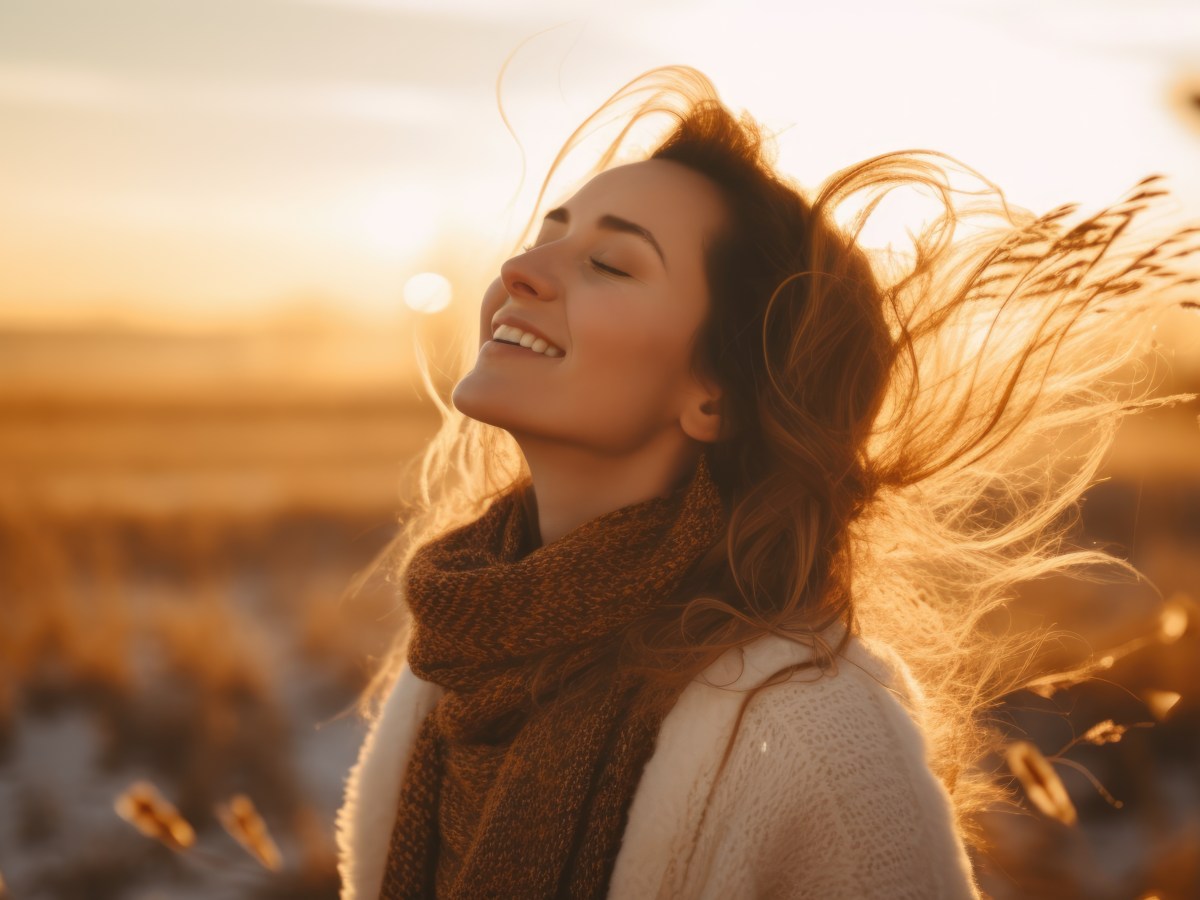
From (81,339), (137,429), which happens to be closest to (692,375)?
(137,429)

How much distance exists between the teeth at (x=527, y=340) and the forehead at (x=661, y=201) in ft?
1.00

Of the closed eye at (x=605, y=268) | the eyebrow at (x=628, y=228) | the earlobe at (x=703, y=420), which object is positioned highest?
the eyebrow at (x=628, y=228)

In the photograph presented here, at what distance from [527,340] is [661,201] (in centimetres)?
44

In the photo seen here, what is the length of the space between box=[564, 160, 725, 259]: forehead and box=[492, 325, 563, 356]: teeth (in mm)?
305

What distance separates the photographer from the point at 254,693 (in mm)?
5445

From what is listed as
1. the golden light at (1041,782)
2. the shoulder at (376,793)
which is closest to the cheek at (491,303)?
the shoulder at (376,793)

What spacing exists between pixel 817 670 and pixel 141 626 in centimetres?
580

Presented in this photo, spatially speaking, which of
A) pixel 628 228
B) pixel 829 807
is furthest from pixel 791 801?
pixel 628 228

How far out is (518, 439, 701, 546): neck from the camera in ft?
6.86

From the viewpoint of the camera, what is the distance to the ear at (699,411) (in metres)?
2.08

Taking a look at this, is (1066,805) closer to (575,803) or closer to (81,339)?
(575,803)

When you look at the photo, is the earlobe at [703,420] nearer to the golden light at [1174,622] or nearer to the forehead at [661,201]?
the forehead at [661,201]

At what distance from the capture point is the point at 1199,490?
11.7 meters

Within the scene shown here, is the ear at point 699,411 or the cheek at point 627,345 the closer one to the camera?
the cheek at point 627,345
